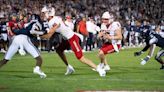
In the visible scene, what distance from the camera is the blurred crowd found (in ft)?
90.1

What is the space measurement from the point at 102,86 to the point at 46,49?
16.2m

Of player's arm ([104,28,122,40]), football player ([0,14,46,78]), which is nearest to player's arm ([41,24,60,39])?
football player ([0,14,46,78])

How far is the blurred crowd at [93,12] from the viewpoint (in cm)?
2747

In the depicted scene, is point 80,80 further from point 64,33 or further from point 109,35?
point 109,35

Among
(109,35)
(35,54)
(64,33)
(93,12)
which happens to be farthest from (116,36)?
(93,12)

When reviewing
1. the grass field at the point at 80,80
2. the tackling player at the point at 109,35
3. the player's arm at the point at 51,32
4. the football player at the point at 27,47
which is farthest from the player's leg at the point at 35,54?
the tackling player at the point at 109,35

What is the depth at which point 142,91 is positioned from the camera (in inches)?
408

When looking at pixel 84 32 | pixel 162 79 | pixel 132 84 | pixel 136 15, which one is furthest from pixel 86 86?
pixel 136 15

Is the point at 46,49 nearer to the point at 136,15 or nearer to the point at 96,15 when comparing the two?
the point at 96,15

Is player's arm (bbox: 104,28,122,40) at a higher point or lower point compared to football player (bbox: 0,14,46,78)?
higher

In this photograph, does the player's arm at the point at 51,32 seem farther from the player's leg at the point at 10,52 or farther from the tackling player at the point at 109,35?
the tackling player at the point at 109,35

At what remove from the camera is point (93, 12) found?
3488cm

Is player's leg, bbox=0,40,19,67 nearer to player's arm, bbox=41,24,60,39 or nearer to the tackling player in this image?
player's arm, bbox=41,24,60,39

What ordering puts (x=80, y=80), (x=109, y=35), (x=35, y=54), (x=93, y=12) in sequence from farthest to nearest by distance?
1. (x=93, y=12)
2. (x=109, y=35)
3. (x=35, y=54)
4. (x=80, y=80)
